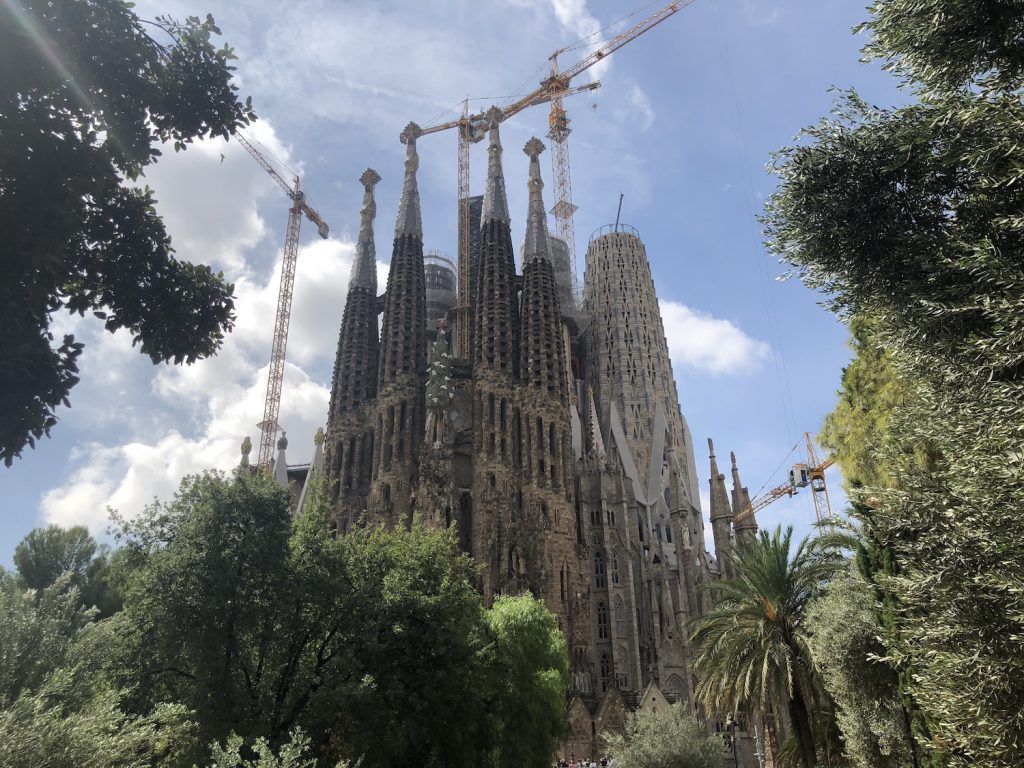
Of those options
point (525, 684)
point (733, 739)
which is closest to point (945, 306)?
point (525, 684)

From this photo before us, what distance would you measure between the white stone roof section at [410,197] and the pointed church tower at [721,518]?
32.8 m

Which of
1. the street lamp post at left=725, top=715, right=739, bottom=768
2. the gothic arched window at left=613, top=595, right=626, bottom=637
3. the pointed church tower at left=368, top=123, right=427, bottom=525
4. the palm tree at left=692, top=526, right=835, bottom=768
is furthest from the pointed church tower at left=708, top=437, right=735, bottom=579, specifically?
the palm tree at left=692, top=526, right=835, bottom=768

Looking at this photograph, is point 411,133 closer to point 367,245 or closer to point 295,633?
point 367,245

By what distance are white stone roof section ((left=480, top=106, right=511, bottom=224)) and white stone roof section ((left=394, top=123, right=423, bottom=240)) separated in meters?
5.97

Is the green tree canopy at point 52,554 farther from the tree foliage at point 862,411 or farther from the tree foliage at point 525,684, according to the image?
the tree foliage at point 862,411

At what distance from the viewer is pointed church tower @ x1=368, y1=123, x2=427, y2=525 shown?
5619 centimetres

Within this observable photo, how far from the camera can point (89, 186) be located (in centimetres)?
1216

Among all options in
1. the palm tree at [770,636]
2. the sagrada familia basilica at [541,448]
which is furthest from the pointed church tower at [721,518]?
the palm tree at [770,636]

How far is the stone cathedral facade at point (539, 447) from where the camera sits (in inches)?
2053

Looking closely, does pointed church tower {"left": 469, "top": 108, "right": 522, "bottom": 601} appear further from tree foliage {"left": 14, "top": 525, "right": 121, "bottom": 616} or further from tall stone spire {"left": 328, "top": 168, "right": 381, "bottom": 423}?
tree foliage {"left": 14, "top": 525, "right": 121, "bottom": 616}

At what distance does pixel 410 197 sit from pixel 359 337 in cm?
1412

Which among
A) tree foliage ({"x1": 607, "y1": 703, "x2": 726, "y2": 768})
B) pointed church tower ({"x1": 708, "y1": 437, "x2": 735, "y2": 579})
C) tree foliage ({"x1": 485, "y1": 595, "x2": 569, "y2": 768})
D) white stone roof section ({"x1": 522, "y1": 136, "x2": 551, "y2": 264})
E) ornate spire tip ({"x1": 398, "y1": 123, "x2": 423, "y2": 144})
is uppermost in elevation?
ornate spire tip ({"x1": 398, "y1": 123, "x2": 423, "y2": 144})

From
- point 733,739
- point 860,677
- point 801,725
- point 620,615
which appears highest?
point 620,615

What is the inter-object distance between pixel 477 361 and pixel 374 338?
12989 millimetres
